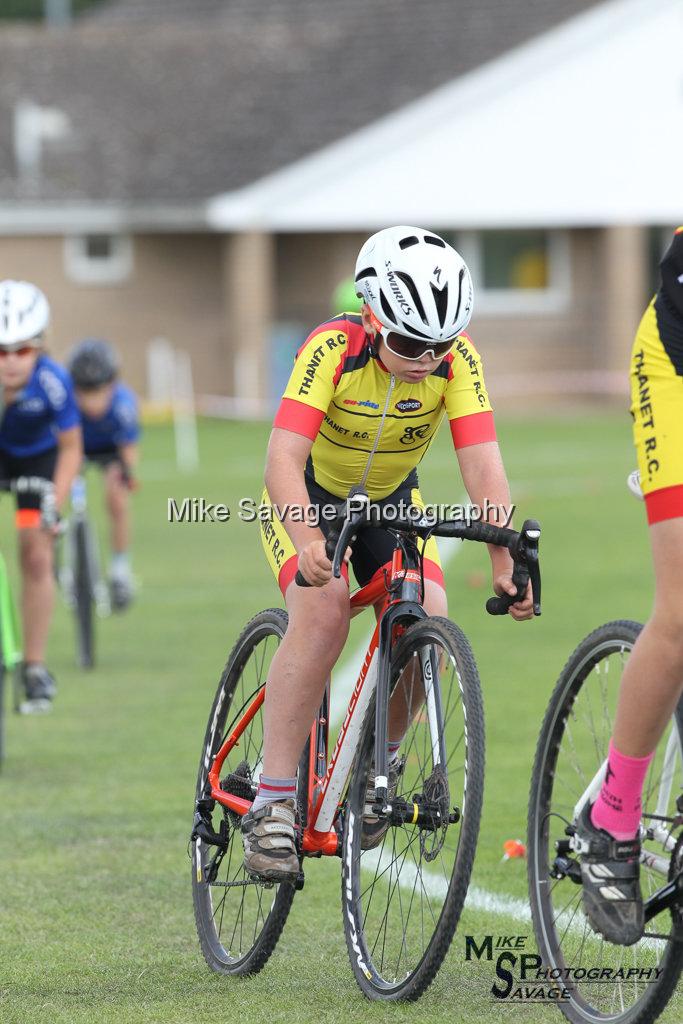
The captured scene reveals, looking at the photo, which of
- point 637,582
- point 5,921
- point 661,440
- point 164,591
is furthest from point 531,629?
point 661,440

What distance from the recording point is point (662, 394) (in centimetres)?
435

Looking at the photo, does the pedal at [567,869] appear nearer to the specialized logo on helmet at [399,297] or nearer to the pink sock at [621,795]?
the pink sock at [621,795]

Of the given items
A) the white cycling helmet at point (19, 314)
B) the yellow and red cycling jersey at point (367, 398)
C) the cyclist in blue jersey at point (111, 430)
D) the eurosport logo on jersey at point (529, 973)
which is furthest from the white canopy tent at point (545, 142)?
the eurosport logo on jersey at point (529, 973)

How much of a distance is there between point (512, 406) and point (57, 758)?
3062 cm

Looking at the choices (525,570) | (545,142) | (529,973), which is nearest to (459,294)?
(525,570)

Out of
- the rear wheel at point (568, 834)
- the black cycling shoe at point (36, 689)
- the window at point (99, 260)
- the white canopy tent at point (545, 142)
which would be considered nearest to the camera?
the rear wheel at point (568, 834)

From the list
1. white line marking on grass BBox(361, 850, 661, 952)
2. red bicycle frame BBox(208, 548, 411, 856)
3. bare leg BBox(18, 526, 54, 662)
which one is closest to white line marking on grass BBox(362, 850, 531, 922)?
white line marking on grass BBox(361, 850, 661, 952)

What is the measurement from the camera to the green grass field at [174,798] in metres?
5.27

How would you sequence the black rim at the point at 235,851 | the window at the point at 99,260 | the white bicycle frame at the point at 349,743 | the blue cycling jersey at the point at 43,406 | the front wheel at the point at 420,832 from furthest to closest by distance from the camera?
the window at the point at 99,260
the blue cycling jersey at the point at 43,406
the black rim at the point at 235,851
the white bicycle frame at the point at 349,743
the front wheel at the point at 420,832

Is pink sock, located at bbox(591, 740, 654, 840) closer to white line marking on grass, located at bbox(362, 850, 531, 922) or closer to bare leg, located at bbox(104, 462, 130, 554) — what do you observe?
white line marking on grass, located at bbox(362, 850, 531, 922)

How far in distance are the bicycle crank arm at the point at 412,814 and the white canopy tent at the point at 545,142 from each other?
34.9m

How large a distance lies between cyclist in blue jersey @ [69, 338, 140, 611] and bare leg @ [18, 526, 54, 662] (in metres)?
3.33

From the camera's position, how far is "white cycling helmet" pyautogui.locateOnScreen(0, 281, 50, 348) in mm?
9484

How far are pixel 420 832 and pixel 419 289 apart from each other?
1459 millimetres
